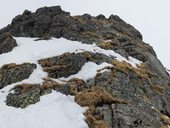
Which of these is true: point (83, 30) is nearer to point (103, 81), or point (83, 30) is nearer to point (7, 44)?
point (7, 44)

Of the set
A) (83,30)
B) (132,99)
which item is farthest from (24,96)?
(83,30)

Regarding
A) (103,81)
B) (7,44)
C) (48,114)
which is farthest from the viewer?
(7,44)

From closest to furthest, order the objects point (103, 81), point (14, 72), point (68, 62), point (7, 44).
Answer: point (103, 81) < point (14, 72) < point (68, 62) < point (7, 44)

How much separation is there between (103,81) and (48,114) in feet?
25.0

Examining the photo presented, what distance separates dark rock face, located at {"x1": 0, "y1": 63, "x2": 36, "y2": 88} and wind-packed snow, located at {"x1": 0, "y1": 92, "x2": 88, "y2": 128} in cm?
521

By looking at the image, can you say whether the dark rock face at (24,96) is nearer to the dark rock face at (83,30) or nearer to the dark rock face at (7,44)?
the dark rock face at (7,44)

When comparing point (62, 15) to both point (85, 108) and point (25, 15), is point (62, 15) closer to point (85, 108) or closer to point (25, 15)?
point (25, 15)

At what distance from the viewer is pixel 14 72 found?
39406 mm

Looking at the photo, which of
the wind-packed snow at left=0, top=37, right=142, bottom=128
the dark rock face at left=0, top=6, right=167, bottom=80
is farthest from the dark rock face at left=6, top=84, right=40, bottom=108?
the dark rock face at left=0, top=6, right=167, bottom=80

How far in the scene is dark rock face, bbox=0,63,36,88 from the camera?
38.3 metres

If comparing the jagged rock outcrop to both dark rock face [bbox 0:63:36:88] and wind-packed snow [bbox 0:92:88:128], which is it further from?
wind-packed snow [bbox 0:92:88:128]

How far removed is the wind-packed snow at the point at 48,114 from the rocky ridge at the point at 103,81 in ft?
2.38

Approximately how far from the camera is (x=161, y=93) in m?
41.1

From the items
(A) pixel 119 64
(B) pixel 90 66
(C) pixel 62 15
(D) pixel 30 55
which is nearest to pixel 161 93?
(A) pixel 119 64
